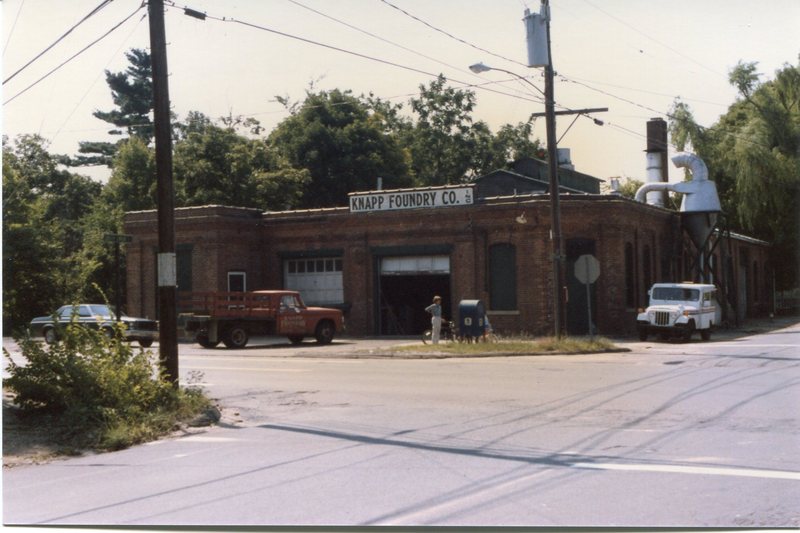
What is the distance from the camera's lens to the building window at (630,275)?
35.2m

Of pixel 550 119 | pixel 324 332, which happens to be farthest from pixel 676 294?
pixel 324 332

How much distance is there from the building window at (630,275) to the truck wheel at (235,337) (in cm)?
1493

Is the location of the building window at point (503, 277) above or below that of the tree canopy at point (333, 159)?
below

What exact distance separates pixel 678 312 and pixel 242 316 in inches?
576

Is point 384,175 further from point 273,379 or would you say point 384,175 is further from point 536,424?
point 536,424

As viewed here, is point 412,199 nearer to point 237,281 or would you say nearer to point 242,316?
point 237,281

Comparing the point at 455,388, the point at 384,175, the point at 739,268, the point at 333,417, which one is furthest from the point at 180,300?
the point at 739,268

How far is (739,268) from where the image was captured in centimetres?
5050

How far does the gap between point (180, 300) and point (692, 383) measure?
19.5 metres

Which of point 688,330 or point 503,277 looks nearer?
point 688,330

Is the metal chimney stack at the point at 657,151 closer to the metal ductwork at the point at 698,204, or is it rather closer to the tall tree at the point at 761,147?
the tall tree at the point at 761,147

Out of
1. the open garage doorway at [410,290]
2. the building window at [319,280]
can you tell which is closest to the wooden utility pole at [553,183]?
the open garage doorway at [410,290]

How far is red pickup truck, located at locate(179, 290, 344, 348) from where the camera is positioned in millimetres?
29953

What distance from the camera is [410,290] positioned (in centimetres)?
3712
